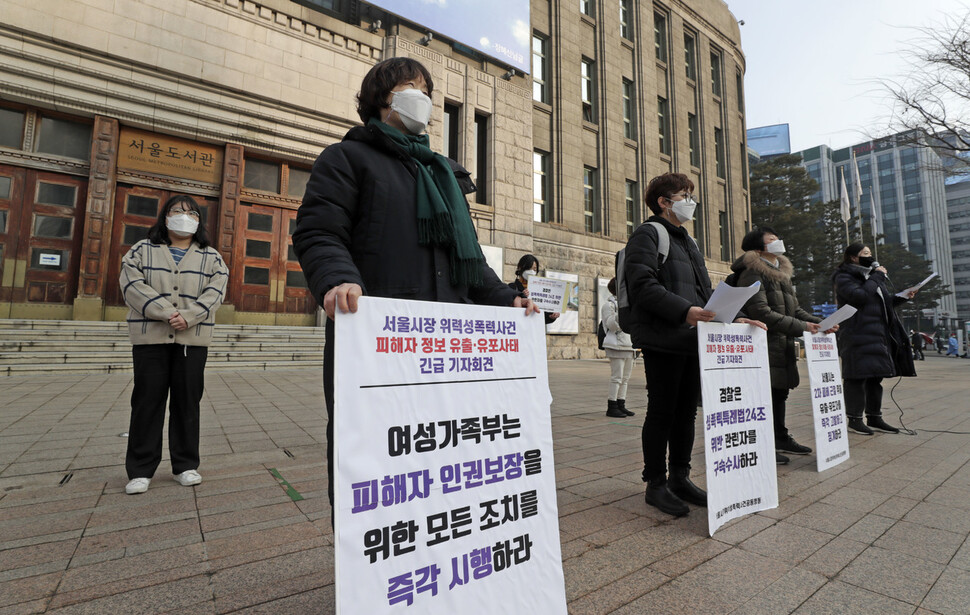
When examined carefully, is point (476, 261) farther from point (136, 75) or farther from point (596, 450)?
point (136, 75)

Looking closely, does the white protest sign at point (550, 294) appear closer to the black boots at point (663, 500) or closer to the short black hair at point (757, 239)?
the short black hair at point (757, 239)

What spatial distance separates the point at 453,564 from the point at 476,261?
1.03 m

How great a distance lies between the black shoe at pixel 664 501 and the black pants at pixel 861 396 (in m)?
3.79

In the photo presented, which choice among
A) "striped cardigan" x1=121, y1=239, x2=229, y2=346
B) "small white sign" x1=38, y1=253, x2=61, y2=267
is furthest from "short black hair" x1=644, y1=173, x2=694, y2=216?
"small white sign" x1=38, y1=253, x2=61, y2=267

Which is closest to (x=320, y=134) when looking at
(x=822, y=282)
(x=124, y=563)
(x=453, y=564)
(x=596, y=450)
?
(x=596, y=450)

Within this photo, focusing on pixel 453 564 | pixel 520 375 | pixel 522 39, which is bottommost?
pixel 453 564

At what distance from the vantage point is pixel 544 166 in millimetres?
17844

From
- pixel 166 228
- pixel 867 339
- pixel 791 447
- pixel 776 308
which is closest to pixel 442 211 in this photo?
pixel 166 228

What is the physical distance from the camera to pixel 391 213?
174 centimetres

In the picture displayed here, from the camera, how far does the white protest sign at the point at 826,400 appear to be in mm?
3867

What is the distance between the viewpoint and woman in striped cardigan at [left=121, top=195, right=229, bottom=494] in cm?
318

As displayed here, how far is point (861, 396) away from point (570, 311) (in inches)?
458

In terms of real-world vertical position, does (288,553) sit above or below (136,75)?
below

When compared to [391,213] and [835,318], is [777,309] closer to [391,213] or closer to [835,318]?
[835,318]
